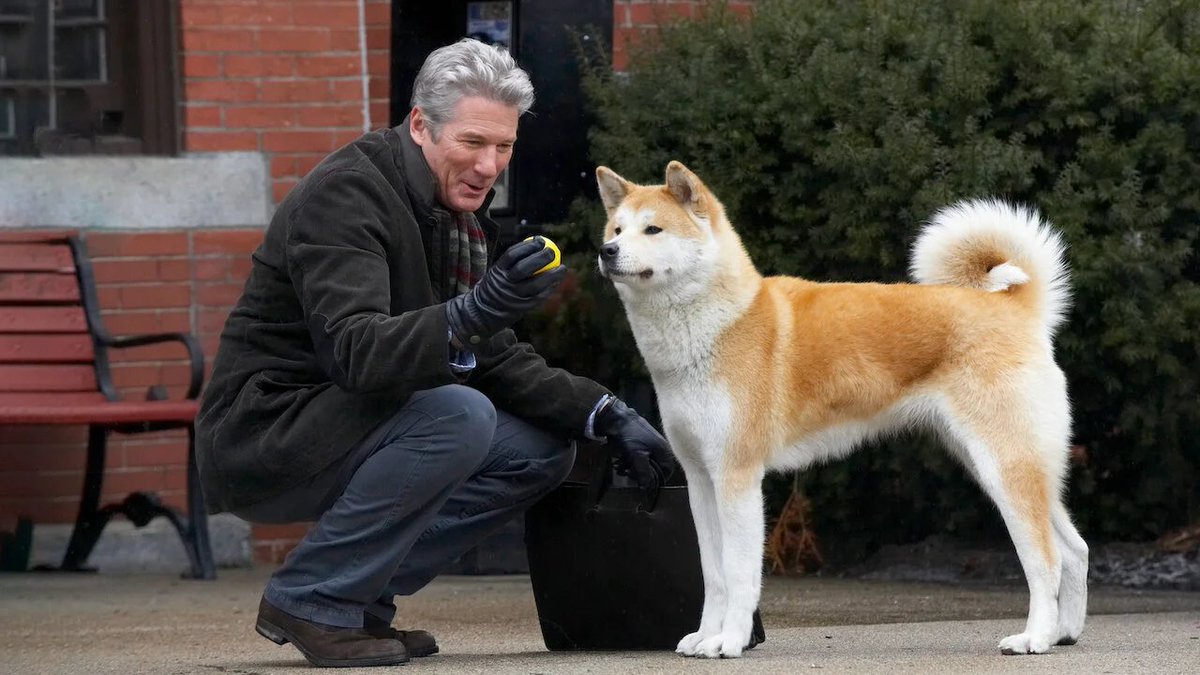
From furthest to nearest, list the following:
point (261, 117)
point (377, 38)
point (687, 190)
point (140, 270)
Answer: point (377, 38), point (261, 117), point (140, 270), point (687, 190)

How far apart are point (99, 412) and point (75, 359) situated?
0.47 metres

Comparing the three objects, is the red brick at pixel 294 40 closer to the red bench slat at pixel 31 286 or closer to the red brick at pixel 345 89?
the red brick at pixel 345 89

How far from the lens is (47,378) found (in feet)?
20.7

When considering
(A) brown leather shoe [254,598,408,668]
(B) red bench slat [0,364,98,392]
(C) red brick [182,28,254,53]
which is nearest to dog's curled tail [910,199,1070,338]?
(A) brown leather shoe [254,598,408,668]

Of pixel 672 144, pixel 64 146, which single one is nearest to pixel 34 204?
pixel 64 146

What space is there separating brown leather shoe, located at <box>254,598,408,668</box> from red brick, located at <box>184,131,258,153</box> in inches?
113

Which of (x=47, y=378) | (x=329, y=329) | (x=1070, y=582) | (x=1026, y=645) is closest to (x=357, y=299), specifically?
(x=329, y=329)

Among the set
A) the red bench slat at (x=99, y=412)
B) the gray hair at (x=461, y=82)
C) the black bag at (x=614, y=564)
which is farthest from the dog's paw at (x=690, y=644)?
the red bench slat at (x=99, y=412)

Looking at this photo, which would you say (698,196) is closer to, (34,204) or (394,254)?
(394,254)

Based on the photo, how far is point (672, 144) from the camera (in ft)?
20.5

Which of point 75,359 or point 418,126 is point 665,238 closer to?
point 418,126

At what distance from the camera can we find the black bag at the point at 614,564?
445 cm

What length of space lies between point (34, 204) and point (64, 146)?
27 centimetres

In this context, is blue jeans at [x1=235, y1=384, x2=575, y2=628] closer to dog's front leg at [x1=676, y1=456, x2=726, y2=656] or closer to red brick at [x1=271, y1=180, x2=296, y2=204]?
dog's front leg at [x1=676, y1=456, x2=726, y2=656]
